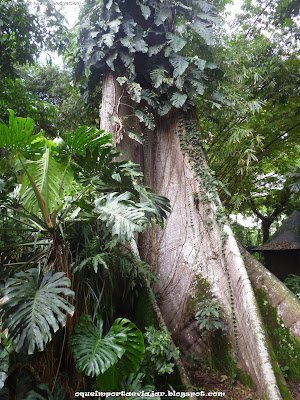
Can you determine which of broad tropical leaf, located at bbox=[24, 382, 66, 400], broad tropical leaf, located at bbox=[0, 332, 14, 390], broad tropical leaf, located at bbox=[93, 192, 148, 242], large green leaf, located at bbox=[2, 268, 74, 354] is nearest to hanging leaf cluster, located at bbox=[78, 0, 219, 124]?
broad tropical leaf, located at bbox=[93, 192, 148, 242]

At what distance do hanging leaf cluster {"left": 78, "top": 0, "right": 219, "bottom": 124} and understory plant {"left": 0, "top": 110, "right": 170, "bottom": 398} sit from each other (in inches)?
73.3

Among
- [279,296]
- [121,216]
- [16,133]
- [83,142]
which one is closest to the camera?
[121,216]

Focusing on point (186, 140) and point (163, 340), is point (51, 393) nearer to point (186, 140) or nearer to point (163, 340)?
point (163, 340)

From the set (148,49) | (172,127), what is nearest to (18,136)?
(172,127)

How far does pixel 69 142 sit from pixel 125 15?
303 centimetres

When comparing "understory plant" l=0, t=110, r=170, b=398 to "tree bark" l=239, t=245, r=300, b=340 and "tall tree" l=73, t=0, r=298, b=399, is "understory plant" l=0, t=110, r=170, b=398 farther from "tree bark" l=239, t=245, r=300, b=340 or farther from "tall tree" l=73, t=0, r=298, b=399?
"tree bark" l=239, t=245, r=300, b=340

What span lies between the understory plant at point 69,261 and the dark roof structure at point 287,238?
4696mm

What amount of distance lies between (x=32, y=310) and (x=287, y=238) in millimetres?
6194

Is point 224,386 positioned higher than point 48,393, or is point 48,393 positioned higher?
point 48,393

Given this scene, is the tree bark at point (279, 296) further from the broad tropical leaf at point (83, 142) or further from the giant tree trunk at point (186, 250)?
the broad tropical leaf at point (83, 142)

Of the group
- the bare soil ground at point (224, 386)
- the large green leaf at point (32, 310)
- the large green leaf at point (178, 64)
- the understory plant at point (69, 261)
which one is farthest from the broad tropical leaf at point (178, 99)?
the bare soil ground at point (224, 386)

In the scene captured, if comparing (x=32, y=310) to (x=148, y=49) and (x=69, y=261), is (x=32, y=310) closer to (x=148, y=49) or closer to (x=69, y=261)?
(x=69, y=261)

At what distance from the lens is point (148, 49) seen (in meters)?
4.04

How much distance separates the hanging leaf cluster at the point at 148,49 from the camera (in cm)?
379
